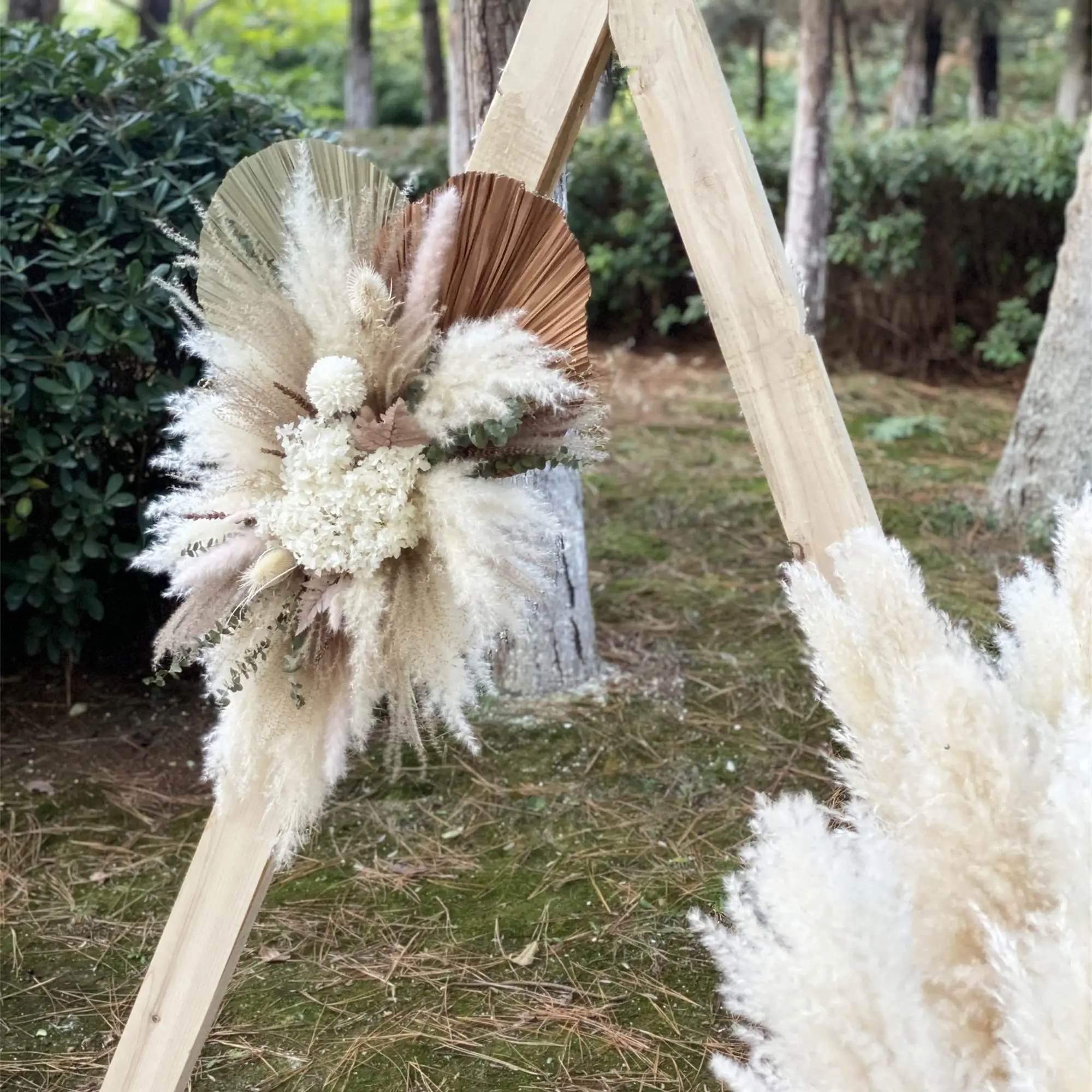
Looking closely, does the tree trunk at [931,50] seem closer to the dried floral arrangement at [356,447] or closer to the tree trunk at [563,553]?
the tree trunk at [563,553]

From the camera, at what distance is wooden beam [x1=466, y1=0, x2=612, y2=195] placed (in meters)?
1.17

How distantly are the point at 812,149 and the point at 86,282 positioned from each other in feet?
14.6

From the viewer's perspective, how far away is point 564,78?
46.6 inches

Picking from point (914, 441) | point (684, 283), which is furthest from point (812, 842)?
point (684, 283)

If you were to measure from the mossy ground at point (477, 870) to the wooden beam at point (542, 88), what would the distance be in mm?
1360

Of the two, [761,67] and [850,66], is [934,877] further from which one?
[850,66]

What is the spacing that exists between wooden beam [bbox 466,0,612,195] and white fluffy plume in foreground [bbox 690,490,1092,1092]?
65cm

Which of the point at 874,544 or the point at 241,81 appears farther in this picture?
the point at 241,81

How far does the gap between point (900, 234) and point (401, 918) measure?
18.8ft

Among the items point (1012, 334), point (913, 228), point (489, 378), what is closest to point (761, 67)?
point (913, 228)

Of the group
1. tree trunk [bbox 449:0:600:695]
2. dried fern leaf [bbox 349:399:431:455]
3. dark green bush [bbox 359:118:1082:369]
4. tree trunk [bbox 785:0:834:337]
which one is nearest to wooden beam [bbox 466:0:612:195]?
dried fern leaf [bbox 349:399:431:455]

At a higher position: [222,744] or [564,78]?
[564,78]

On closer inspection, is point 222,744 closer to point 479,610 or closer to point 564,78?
point 479,610

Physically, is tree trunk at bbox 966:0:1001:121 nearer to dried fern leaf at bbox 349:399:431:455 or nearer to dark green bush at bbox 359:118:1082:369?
dark green bush at bbox 359:118:1082:369
